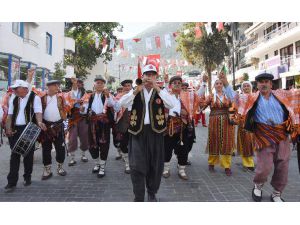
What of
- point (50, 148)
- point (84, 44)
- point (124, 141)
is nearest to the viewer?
point (50, 148)

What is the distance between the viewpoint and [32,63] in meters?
19.2

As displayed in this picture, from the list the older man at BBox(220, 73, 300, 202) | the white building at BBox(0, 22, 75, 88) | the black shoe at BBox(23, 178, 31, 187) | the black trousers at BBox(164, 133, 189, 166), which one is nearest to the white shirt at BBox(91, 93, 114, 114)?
the black trousers at BBox(164, 133, 189, 166)

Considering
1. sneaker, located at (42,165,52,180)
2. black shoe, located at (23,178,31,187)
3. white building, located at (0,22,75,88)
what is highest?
white building, located at (0,22,75,88)

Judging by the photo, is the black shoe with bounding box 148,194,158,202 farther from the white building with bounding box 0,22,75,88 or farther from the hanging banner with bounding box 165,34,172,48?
the hanging banner with bounding box 165,34,172,48

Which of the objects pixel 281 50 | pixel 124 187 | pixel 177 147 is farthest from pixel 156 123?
pixel 281 50

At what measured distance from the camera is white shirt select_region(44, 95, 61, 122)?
592 cm

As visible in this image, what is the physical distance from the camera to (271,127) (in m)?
4.53

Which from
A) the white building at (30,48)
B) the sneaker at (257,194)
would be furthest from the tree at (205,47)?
the sneaker at (257,194)

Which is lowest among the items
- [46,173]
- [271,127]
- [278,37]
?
[46,173]

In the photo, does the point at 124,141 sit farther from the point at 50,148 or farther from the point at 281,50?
the point at 281,50

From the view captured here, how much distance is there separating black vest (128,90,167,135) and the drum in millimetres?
1863

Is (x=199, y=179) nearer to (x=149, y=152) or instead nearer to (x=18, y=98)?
(x=149, y=152)

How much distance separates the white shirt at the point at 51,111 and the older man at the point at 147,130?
2.13m

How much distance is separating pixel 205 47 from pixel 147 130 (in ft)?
101
